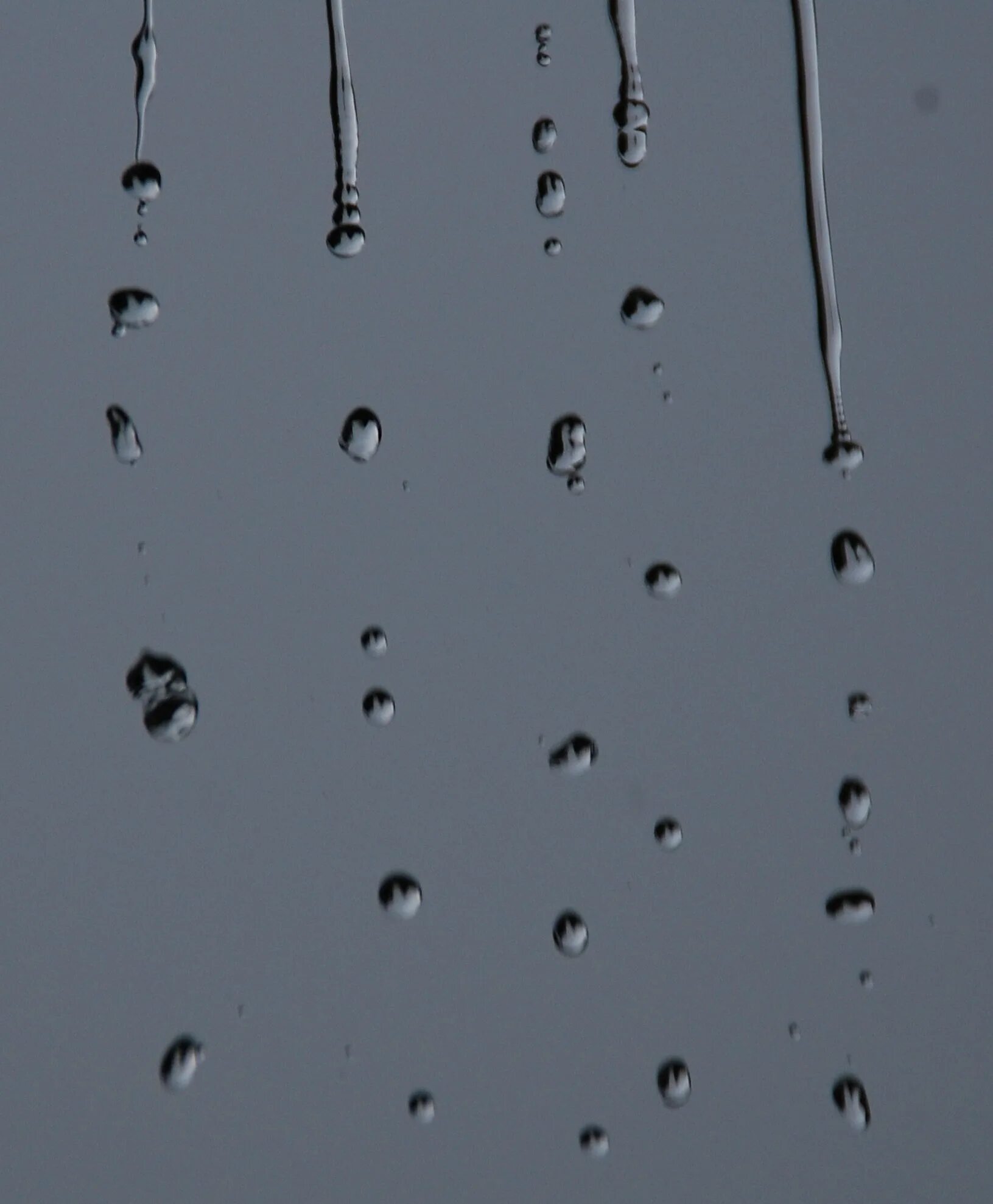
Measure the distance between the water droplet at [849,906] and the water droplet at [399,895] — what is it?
0.29 metres

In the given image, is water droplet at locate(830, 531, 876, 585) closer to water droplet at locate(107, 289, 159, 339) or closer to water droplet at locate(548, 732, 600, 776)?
water droplet at locate(548, 732, 600, 776)

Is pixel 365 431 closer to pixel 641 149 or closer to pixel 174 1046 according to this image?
pixel 641 149

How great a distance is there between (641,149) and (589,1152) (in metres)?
0.76

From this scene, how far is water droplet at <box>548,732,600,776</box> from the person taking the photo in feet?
3.14

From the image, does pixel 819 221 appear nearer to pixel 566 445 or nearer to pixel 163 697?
pixel 566 445

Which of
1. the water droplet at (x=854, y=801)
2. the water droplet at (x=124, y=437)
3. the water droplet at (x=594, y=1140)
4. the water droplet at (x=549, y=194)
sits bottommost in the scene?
the water droplet at (x=594, y=1140)

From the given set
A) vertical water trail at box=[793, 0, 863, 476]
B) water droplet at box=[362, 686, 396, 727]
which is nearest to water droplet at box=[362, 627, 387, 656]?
water droplet at box=[362, 686, 396, 727]

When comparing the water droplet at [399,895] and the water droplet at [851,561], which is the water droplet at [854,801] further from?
the water droplet at [399,895]

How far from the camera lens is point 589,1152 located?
114 centimetres

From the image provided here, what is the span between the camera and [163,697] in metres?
0.86

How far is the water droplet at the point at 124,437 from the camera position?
3.05 feet

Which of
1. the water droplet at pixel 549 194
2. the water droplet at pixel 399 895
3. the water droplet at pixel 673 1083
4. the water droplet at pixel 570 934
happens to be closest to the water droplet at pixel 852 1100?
the water droplet at pixel 673 1083

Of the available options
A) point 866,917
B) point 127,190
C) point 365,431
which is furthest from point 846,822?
point 127,190

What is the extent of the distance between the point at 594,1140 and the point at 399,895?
1.13ft
